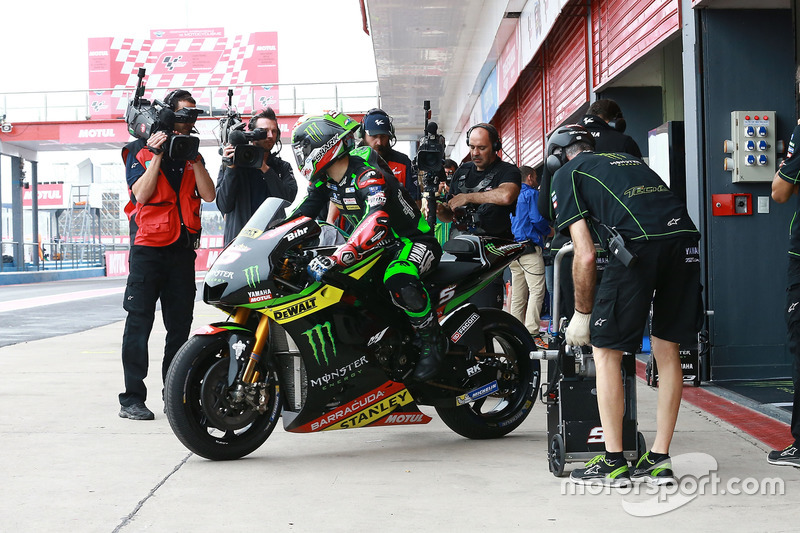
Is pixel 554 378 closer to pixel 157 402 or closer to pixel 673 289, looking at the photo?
pixel 673 289

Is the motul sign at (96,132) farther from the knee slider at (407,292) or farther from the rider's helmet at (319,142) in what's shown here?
the knee slider at (407,292)

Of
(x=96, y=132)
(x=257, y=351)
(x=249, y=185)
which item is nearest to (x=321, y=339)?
(x=257, y=351)

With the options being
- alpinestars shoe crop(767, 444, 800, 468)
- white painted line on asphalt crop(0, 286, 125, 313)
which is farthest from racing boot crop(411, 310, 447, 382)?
white painted line on asphalt crop(0, 286, 125, 313)

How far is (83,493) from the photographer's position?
397 cm

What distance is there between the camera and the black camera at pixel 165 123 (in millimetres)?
5625

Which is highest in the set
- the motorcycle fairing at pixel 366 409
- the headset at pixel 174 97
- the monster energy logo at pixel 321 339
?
the headset at pixel 174 97

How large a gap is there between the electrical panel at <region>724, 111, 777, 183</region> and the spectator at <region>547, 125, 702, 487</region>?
286 cm

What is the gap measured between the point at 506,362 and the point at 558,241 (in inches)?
40.2

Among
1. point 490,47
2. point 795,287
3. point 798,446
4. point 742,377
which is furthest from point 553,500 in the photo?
point 490,47

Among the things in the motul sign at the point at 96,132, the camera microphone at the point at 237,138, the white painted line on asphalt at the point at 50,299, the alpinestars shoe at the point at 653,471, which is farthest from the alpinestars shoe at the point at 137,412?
the motul sign at the point at 96,132

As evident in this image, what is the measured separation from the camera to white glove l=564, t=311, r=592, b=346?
3.94 m

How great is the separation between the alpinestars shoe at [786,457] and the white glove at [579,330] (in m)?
1.10

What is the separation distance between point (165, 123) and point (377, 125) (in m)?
1.62

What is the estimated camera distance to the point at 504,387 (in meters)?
5.20
